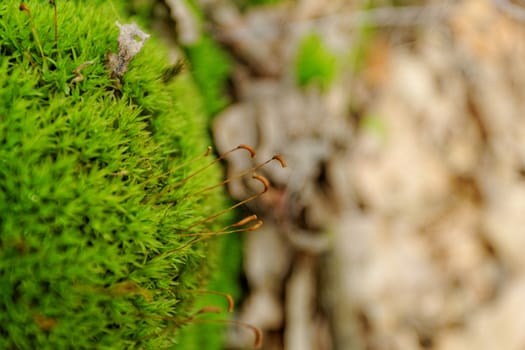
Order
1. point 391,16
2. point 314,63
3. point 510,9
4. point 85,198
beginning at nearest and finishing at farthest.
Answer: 1. point 85,198
2. point 510,9
3. point 314,63
4. point 391,16

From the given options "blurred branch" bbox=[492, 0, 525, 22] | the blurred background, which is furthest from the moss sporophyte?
"blurred branch" bbox=[492, 0, 525, 22]

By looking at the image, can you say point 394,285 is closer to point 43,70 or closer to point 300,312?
point 300,312

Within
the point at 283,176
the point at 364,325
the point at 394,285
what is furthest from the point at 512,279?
the point at 283,176

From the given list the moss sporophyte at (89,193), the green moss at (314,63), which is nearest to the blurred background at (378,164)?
the green moss at (314,63)

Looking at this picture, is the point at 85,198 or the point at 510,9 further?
the point at 510,9

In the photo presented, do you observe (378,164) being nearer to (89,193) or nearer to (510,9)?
(510,9)

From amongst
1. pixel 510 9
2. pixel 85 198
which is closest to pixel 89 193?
pixel 85 198
